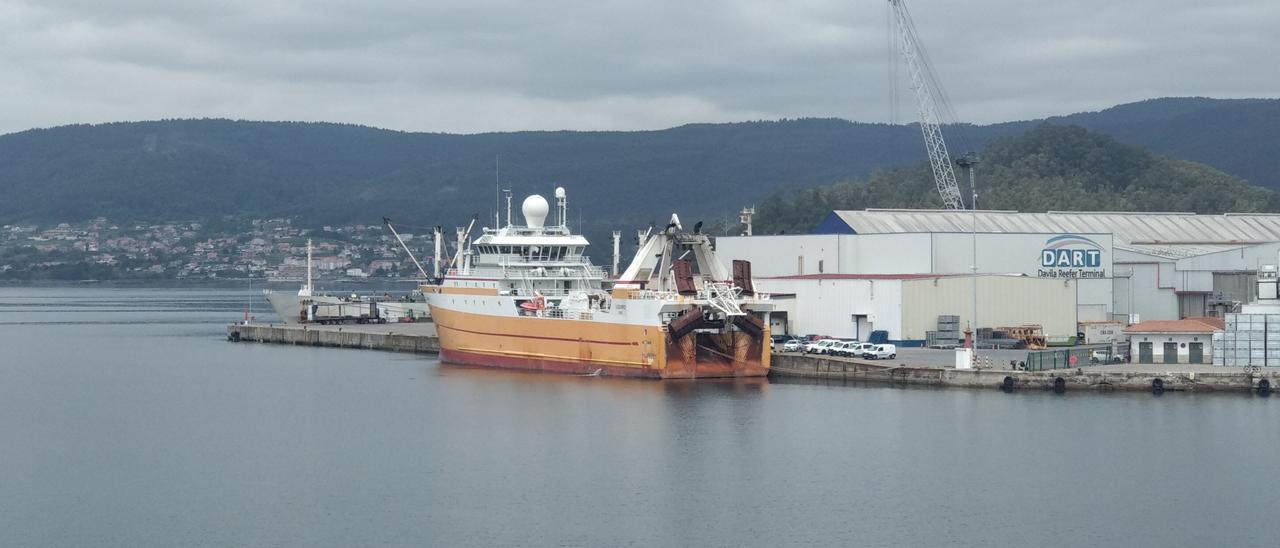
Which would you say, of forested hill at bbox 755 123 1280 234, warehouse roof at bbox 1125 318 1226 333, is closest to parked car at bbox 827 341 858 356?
warehouse roof at bbox 1125 318 1226 333

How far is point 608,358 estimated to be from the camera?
60406 mm

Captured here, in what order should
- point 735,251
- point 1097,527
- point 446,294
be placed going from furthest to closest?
point 735,251, point 446,294, point 1097,527

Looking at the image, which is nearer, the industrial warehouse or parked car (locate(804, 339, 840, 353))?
parked car (locate(804, 339, 840, 353))

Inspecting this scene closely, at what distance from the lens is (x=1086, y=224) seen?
298ft

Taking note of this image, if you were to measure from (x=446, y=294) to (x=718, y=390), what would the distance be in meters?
17.4

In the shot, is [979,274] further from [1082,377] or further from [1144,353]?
[1082,377]

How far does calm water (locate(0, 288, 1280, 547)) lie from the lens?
34219 millimetres

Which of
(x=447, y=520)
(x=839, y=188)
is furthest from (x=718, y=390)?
(x=839, y=188)

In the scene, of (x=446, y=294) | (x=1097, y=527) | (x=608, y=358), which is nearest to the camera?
(x=1097, y=527)

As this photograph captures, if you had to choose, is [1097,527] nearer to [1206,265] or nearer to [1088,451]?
[1088,451]

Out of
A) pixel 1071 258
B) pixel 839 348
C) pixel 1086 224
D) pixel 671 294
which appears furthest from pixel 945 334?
pixel 1086 224

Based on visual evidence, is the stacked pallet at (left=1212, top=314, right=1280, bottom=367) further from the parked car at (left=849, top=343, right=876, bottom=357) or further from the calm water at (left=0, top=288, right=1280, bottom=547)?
the parked car at (left=849, top=343, right=876, bottom=357)

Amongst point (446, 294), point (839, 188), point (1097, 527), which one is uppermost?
point (839, 188)

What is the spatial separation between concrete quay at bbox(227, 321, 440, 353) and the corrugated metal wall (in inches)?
962
